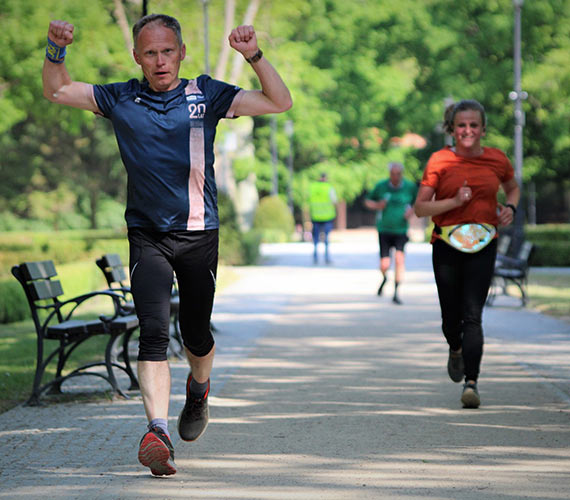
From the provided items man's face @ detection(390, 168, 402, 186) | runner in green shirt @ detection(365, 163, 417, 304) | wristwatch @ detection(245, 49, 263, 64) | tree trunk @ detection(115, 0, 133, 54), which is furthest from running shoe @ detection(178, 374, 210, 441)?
tree trunk @ detection(115, 0, 133, 54)

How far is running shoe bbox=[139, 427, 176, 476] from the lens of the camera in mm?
5016

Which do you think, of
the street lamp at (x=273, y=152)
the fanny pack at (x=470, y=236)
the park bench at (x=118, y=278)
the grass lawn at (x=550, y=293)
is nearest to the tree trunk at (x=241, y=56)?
the grass lawn at (x=550, y=293)

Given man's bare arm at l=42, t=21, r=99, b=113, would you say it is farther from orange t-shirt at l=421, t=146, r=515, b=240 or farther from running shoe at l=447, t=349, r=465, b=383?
running shoe at l=447, t=349, r=465, b=383

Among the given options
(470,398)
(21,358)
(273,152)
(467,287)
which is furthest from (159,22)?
(273,152)

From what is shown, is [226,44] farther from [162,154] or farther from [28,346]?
[162,154]

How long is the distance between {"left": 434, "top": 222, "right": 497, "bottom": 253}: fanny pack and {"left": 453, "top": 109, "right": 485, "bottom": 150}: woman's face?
53cm

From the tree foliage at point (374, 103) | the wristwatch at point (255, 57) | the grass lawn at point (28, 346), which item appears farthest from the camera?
the tree foliage at point (374, 103)

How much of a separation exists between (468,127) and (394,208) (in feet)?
25.5

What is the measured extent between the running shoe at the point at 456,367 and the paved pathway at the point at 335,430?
0.14 meters

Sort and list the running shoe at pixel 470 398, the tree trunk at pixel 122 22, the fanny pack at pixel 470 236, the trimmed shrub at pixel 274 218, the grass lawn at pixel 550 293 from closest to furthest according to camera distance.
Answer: the running shoe at pixel 470 398 → the fanny pack at pixel 470 236 → the grass lawn at pixel 550 293 → the tree trunk at pixel 122 22 → the trimmed shrub at pixel 274 218

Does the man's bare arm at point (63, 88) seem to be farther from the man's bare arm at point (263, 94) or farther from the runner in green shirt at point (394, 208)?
the runner in green shirt at point (394, 208)

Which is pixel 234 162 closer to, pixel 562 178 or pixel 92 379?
pixel 562 178

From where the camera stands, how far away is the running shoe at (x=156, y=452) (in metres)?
5.02

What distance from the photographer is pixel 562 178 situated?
163 feet
